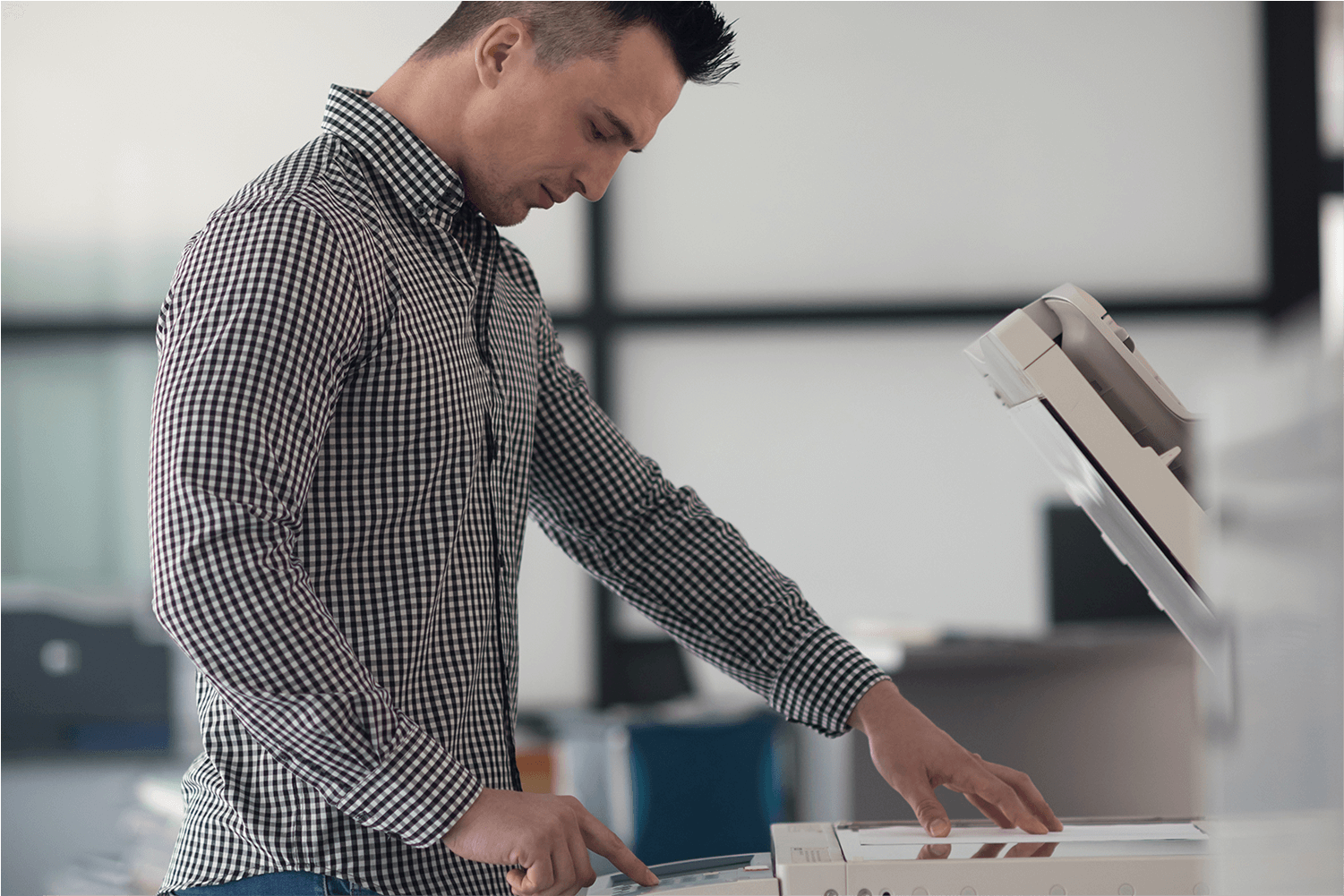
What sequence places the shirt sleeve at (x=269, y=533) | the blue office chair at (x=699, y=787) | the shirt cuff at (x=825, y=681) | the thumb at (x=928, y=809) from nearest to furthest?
the shirt sleeve at (x=269, y=533)
the thumb at (x=928, y=809)
the shirt cuff at (x=825, y=681)
the blue office chair at (x=699, y=787)

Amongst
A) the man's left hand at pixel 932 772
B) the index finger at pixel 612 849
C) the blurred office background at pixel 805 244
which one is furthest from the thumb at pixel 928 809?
the blurred office background at pixel 805 244

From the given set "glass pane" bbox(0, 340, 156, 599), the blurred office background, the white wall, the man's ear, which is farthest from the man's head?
"glass pane" bbox(0, 340, 156, 599)

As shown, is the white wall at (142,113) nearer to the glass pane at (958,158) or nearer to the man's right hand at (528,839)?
the glass pane at (958,158)

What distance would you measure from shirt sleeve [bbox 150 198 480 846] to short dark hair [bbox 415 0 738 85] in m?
0.27

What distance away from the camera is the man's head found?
888 millimetres

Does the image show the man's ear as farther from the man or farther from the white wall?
the white wall

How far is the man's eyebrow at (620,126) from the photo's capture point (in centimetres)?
91

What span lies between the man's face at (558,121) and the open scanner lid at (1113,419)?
1.17 feet

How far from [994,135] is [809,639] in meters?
2.50

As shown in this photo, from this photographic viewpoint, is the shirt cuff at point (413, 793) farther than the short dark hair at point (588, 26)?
No

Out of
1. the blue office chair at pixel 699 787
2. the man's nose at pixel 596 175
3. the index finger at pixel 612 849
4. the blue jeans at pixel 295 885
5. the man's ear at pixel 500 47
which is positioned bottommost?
the blue office chair at pixel 699 787

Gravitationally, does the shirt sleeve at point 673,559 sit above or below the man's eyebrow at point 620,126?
below

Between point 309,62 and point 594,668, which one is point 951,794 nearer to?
point 594,668

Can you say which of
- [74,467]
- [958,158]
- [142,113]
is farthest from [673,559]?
[142,113]
